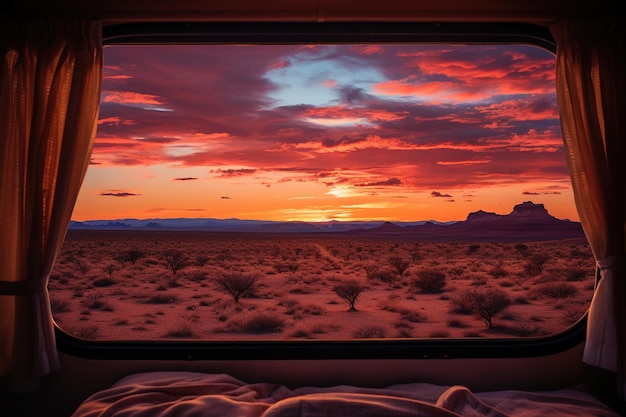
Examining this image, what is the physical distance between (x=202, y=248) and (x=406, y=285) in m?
13.4

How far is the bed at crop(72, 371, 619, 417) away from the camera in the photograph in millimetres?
1332

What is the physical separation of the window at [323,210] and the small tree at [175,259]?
0.78ft

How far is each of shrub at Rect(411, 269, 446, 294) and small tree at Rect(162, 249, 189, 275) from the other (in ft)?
35.7

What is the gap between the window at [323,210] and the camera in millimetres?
15637

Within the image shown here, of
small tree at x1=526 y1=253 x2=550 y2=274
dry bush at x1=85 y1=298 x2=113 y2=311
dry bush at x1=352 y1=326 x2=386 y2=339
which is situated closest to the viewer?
dry bush at x1=352 y1=326 x2=386 y2=339

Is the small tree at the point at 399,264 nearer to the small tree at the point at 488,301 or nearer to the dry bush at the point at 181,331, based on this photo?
the small tree at the point at 488,301

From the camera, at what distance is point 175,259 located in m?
22.0

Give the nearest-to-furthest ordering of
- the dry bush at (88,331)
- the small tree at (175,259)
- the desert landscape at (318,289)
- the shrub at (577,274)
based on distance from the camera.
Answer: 1. the dry bush at (88,331)
2. the desert landscape at (318,289)
3. the shrub at (577,274)
4. the small tree at (175,259)

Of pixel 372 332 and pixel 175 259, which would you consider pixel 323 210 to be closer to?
pixel 175 259

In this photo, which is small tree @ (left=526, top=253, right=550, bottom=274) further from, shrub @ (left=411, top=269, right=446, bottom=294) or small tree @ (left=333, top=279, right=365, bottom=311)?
small tree @ (left=333, top=279, right=365, bottom=311)

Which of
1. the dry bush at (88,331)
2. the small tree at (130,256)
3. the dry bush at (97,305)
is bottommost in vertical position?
the dry bush at (97,305)

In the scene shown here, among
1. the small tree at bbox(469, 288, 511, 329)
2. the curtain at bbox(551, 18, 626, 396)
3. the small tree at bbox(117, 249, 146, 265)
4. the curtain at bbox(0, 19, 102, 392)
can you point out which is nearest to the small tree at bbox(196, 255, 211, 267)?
the small tree at bbox(117, 249, 146, 265)

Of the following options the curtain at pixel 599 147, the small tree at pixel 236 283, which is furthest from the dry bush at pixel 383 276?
the curtain at pixel 599 147

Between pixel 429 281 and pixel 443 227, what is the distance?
13.3 meters
